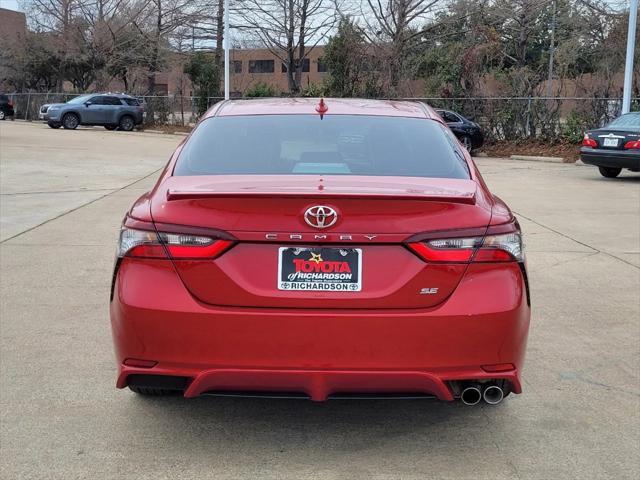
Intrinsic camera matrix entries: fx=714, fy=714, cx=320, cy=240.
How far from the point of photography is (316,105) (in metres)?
4.34

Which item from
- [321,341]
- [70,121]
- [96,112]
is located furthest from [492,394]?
[70,121]

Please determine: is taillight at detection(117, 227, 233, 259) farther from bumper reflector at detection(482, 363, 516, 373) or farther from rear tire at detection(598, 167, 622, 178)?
rear tire at detection(598, 167, 622, 178)

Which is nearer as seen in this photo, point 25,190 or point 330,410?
point 330,410

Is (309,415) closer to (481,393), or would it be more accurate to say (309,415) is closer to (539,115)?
(481,393)

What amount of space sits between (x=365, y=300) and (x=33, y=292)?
162 inches

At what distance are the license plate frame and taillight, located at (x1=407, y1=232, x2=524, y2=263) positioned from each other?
0.26 metres

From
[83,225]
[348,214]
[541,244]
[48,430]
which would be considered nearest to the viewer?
[348,214]

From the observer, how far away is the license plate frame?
9.84ft

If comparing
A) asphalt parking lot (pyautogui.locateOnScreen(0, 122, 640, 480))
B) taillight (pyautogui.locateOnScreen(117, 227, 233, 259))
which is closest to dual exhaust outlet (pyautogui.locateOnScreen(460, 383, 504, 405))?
asphalt parking lot (pyautogui.locateOnScreen(0, 122, 640, 480))

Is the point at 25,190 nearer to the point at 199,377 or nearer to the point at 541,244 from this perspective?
the point at 541,244

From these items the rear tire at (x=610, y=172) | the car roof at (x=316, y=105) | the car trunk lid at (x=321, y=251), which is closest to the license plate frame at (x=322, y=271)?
the car trunk lid at (x=321, y=251)

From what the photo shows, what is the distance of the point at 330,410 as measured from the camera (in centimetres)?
392

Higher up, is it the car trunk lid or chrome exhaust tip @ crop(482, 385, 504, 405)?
the car trunk lid

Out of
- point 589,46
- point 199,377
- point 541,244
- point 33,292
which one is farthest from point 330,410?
point 589,46
